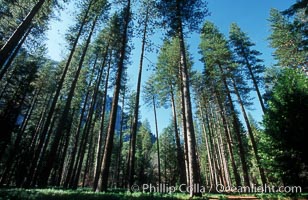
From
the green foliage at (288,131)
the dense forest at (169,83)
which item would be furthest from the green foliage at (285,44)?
the green foliage at (288,131)

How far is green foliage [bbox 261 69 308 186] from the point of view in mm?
9586

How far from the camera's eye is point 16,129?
72.3 ft

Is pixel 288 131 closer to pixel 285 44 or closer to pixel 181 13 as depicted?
pixel 181 13

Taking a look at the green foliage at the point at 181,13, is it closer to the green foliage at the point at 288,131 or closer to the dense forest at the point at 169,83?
the dense forest at the point at 169,83

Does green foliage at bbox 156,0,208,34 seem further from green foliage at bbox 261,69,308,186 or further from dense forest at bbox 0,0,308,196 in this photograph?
green foliage at bbox 261,69,308,186

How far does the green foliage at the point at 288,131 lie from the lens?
9.59 meters

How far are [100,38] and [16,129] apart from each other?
15701 millimetres

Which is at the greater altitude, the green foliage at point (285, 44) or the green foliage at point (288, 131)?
the green foliage at point (285, 44)

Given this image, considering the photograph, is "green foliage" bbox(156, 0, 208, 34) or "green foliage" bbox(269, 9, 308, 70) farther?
"green foliage" bbox(269, 9, 308, 70)

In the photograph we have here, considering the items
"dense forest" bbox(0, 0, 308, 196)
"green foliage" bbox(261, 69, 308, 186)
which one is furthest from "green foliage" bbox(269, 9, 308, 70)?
"green foliage" bbox(261, 69, 308, 186)

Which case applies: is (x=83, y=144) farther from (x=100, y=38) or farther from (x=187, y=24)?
(x=187, y=24)

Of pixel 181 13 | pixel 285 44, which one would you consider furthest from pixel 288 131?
pixel 285 44

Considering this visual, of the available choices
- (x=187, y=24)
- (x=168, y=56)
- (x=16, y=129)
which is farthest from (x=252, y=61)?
(x=16, y=129)

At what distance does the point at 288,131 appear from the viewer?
408 inches
